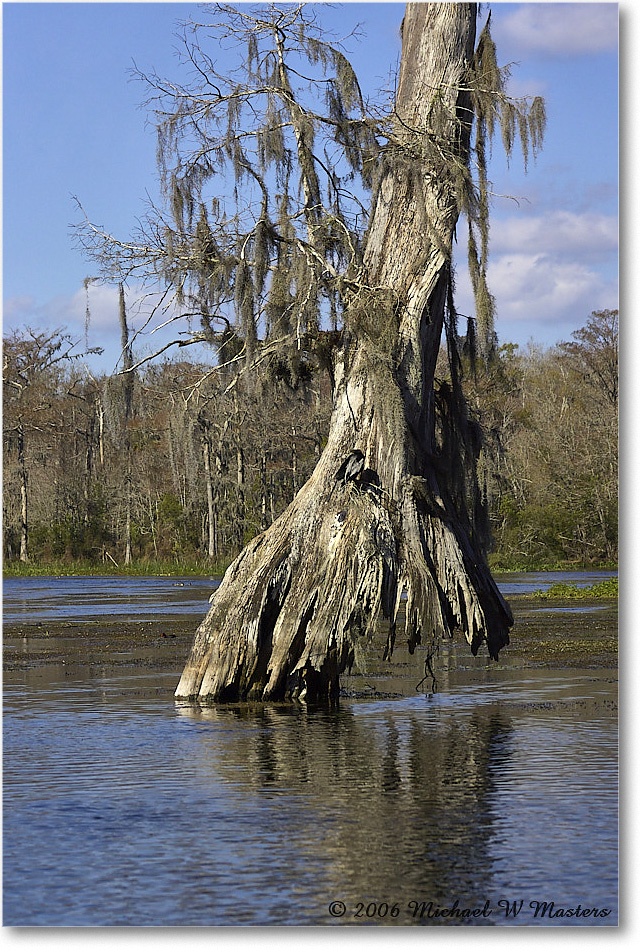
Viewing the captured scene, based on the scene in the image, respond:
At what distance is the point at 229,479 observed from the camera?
171ft

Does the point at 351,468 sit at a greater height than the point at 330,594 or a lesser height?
greater

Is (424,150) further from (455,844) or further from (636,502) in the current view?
(455,844)

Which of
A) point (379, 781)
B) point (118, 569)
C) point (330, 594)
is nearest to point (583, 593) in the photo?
point (330, 594)

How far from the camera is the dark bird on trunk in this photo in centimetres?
1377

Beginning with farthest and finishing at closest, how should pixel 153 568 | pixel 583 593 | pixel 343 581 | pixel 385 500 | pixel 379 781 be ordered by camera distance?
1. pixel 153 568
2. pixel 583 593
3. pixel 385 500
4. pixel 343 581
5. pixel 379 781

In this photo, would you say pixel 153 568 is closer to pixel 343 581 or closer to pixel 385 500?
pixel 385 500

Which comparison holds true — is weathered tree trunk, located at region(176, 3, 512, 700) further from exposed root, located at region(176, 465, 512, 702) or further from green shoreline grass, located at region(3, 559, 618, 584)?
green shoreline grass, located at region(3, 559, 618, 584)

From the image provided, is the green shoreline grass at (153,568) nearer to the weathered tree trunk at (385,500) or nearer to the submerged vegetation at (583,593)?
the submerged vegetation at (583,593)

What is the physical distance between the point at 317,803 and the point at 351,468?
477cm

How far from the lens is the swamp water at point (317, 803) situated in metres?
7.31

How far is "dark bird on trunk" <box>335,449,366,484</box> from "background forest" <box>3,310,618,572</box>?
31253mm

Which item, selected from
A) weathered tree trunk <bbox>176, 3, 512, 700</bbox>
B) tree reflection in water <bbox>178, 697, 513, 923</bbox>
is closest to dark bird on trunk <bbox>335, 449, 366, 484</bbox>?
weathered tree trunk <bbox>176, 3, 512, 700</bbox>

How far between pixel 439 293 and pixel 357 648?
13.5ft

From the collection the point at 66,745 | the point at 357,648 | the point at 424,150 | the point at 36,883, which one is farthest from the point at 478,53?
the point at 36,883
